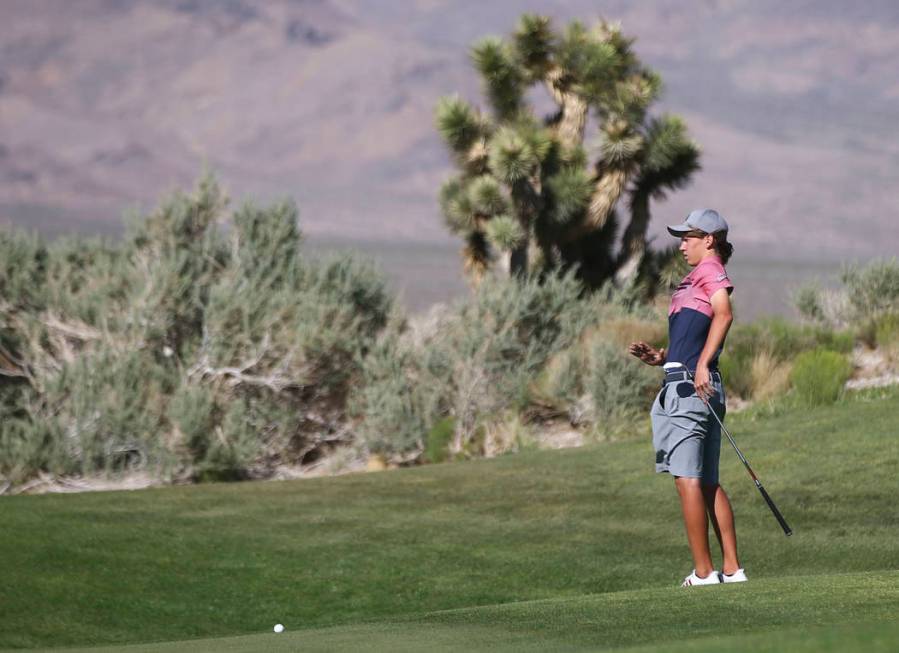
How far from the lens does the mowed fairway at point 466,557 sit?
232 inches

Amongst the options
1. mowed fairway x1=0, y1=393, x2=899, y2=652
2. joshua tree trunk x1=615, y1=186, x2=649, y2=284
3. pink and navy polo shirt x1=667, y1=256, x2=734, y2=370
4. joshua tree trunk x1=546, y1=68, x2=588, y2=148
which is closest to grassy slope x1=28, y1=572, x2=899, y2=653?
mowed fairway x1=0, y1=393, x2=899, y2=652

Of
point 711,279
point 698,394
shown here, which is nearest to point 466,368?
point 711,279

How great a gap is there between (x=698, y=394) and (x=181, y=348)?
15730 mm

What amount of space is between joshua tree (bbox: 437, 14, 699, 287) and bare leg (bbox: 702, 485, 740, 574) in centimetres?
1904

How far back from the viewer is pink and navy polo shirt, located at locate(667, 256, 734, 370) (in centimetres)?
705

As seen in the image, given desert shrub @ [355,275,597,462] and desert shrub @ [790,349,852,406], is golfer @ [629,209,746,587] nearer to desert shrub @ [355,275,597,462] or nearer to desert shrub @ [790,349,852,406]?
desert shrub @ [790,349,852,406]

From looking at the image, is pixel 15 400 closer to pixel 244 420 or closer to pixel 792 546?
pixel 244 420

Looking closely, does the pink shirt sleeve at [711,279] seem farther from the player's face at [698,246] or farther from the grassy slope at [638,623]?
the grassy slope at [638,623]

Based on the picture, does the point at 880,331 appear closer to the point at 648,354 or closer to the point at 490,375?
the point at 490,375

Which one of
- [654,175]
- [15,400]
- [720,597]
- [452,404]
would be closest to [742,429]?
[452,404]

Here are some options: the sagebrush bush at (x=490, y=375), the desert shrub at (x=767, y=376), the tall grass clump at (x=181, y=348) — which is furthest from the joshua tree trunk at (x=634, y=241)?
the desert shrub at (x=767, y=376)

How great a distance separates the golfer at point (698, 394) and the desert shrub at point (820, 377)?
9.99 m

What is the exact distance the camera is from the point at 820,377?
17250mm

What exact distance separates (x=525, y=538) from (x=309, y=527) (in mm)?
1988
